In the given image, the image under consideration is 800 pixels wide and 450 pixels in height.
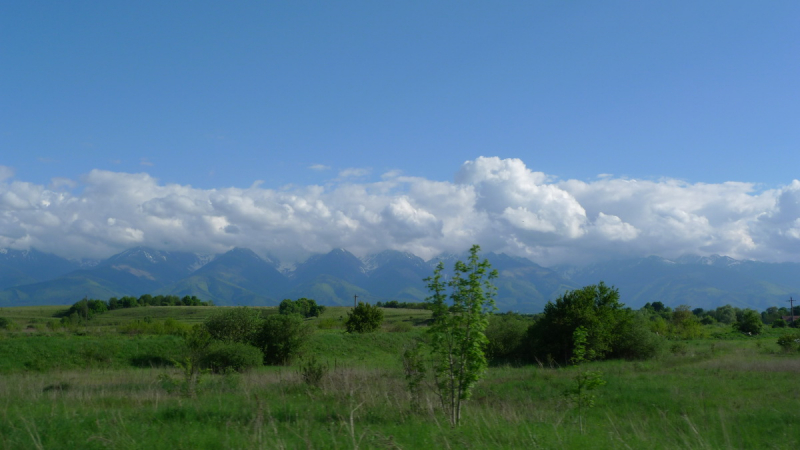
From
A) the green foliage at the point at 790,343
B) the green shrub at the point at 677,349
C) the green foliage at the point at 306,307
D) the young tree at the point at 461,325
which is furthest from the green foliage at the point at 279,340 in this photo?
the green foliage at the point at 306,307

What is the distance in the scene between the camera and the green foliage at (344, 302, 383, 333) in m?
59.6

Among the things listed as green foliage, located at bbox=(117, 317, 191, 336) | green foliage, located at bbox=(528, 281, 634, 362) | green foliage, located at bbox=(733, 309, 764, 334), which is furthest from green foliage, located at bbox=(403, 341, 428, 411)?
green foliage, located at bbox=(733, 309, 764, 334)

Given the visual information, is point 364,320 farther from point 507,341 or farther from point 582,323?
point 582,323

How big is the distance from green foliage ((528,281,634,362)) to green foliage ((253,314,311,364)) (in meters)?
18.0

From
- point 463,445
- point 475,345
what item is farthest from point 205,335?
point 463,445

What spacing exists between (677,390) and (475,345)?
14079 mm

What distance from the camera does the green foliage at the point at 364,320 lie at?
5956 centimetres

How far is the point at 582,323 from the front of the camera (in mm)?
37562

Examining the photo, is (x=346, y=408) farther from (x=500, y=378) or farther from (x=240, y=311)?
(x=240, y=311)

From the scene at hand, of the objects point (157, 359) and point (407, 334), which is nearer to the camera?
point (157, 359)

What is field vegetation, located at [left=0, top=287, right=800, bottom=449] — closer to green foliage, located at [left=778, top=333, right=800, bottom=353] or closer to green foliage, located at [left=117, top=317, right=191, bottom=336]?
green foliage, located at [left=778, top=333, right=800, bottom=353]

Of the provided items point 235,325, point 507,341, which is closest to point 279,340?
point 235,325

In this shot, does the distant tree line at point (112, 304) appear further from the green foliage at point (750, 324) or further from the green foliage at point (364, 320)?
the green foliage at point (750, 324)

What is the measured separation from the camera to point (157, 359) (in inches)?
1427
